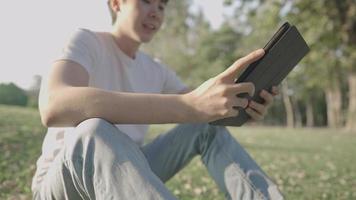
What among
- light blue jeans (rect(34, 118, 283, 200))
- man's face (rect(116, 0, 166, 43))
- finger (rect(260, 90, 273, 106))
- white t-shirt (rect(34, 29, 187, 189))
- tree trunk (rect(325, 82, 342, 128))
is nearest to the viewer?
light blue jeans (rect(34, 118, 283, 200))

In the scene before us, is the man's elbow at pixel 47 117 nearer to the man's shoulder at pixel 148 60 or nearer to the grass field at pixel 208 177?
the man's shoulder at pixel 148 60

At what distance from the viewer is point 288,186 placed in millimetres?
5227

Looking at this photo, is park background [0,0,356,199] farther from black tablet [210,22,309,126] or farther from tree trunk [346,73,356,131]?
black tablet [210,22,309,126]

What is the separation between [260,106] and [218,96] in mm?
731

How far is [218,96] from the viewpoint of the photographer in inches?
68.6

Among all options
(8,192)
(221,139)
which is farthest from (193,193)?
(221,139)

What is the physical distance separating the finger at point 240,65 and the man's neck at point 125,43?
1.01 meters

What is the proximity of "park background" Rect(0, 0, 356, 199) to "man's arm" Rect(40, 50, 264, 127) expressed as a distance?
720 mm

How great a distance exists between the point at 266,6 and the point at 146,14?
15353mm

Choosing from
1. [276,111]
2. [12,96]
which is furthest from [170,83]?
[276,111]

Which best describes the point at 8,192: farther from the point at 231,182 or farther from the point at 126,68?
the point at 231,182

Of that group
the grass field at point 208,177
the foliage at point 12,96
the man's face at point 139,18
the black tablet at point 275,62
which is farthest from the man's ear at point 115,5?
the foliage at point 12,96

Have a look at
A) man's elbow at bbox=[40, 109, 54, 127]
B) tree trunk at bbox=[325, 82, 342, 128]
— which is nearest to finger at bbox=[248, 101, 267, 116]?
man's elbow at bbox=[40, 109, 54, 127]

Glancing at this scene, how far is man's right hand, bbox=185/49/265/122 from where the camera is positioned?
1.74 metres
